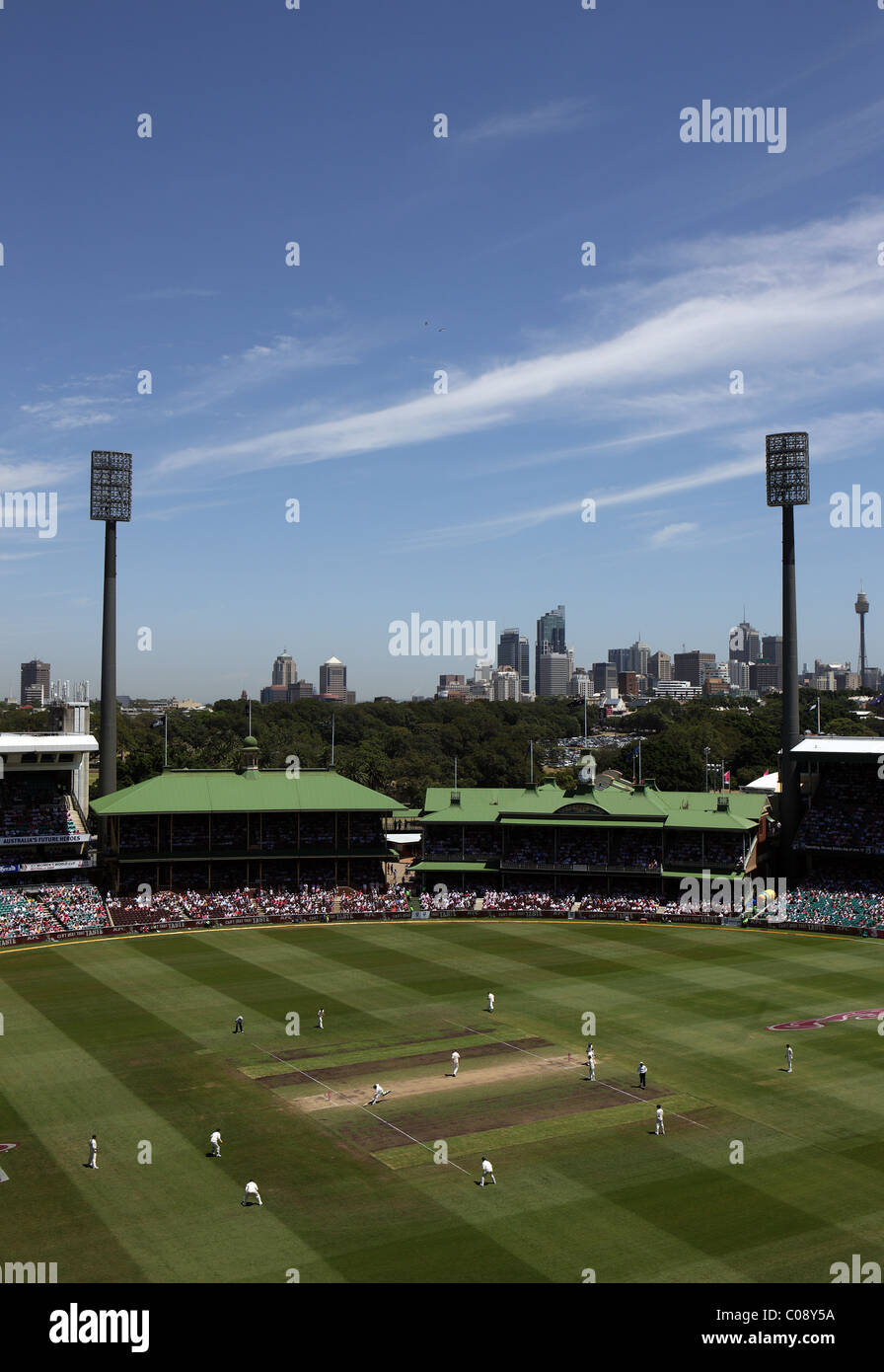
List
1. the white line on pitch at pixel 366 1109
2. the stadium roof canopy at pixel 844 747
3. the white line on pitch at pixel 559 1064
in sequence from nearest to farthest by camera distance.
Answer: the white line on pitch at pixel 366 1109 → the white line on pitch at pixel 559 1064 → the stadium roof canopy at pixel 844 747

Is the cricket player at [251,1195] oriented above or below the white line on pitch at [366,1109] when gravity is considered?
above

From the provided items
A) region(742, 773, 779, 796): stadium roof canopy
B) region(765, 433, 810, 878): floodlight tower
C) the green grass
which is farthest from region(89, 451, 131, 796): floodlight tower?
region(742, 773, 779, 796): stadium roof canopy

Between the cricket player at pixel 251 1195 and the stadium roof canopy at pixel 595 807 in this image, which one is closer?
the cricket player at pixel 251 1195

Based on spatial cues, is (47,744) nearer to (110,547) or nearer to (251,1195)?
(110,547)

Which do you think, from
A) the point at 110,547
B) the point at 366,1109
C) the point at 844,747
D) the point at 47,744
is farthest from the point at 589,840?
the point at 366,1109

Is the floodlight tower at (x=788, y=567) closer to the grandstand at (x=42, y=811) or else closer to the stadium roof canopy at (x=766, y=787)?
the stadium roof canopy at (x=766, y=787)

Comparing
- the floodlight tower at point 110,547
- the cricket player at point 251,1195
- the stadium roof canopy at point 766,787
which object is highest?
the floodlight tower at point 110,547

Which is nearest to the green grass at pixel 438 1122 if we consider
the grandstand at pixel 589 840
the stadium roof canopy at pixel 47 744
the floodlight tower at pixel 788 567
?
the grandstand at pixel 589 840
